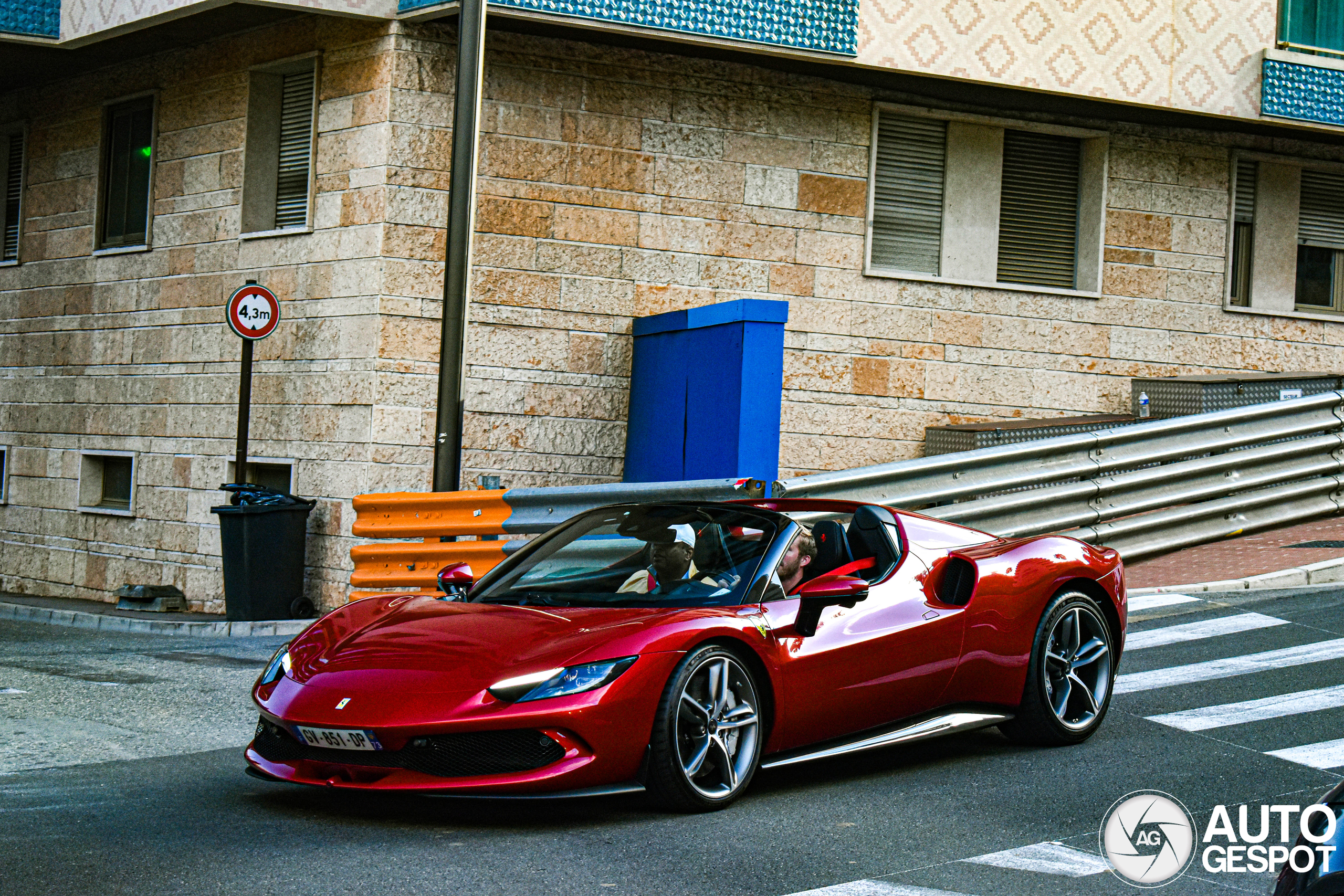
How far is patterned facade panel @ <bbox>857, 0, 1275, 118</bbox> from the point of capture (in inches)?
526

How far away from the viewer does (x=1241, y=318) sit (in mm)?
15734

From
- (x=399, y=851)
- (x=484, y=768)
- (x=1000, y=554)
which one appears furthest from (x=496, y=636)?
(x=1000, y=554)

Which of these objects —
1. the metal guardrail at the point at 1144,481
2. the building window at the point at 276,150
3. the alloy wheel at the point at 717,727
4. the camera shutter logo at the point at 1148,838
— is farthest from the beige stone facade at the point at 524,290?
the camera shutter logo at the point at 1148,838

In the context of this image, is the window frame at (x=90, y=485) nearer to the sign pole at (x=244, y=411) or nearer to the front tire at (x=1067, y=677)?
the sign pole at (x=244, y=411)

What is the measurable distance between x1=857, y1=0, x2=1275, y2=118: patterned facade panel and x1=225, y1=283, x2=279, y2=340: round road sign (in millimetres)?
5670

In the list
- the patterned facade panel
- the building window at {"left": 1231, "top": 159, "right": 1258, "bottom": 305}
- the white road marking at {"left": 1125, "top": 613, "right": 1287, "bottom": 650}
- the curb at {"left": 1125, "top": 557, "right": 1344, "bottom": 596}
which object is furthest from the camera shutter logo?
the building window at {"left": 1231, "top": 159, "right": 1258, "bottom": 305}

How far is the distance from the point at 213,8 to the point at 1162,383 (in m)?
9.71

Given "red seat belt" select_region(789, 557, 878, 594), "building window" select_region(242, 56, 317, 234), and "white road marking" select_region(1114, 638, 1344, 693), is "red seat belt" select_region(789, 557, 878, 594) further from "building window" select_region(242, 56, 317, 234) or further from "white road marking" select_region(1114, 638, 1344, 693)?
"building window" select_region(242, 56, 317, 234)

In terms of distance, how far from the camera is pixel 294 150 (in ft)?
45.7

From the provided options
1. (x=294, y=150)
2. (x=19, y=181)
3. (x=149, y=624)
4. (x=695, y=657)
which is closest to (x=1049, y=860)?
(x=695, y=657)

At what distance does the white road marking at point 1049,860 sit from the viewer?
185 inches

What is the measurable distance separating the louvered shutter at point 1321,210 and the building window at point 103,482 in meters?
13.0

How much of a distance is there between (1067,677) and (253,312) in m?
8.50

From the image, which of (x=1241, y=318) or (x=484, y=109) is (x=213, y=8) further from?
(x=1241, y=318)
